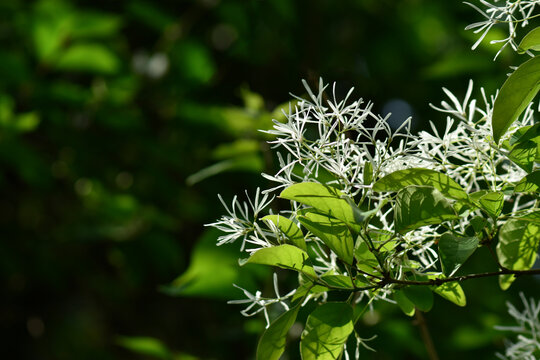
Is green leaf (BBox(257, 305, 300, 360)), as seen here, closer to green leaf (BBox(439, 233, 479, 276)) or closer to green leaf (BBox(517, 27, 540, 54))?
green leaf (BBox(439, 233, 479, 276))

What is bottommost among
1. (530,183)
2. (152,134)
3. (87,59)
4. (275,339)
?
(152,134)

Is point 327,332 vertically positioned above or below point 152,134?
above

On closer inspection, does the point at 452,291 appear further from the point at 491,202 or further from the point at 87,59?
the point at 87,59

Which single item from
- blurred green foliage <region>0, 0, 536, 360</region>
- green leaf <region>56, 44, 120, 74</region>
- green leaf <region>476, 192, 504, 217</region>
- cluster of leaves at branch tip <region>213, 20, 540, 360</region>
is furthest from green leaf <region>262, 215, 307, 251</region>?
green leaf <region>56, 44, 120, 74</region>

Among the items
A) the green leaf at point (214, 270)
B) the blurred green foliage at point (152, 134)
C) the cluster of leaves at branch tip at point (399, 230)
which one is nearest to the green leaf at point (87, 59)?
the blurred green foliage at point (152, 134)

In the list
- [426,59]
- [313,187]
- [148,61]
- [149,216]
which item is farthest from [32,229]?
[313,187]

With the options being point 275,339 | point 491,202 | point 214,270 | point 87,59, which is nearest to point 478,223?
point 491,202
